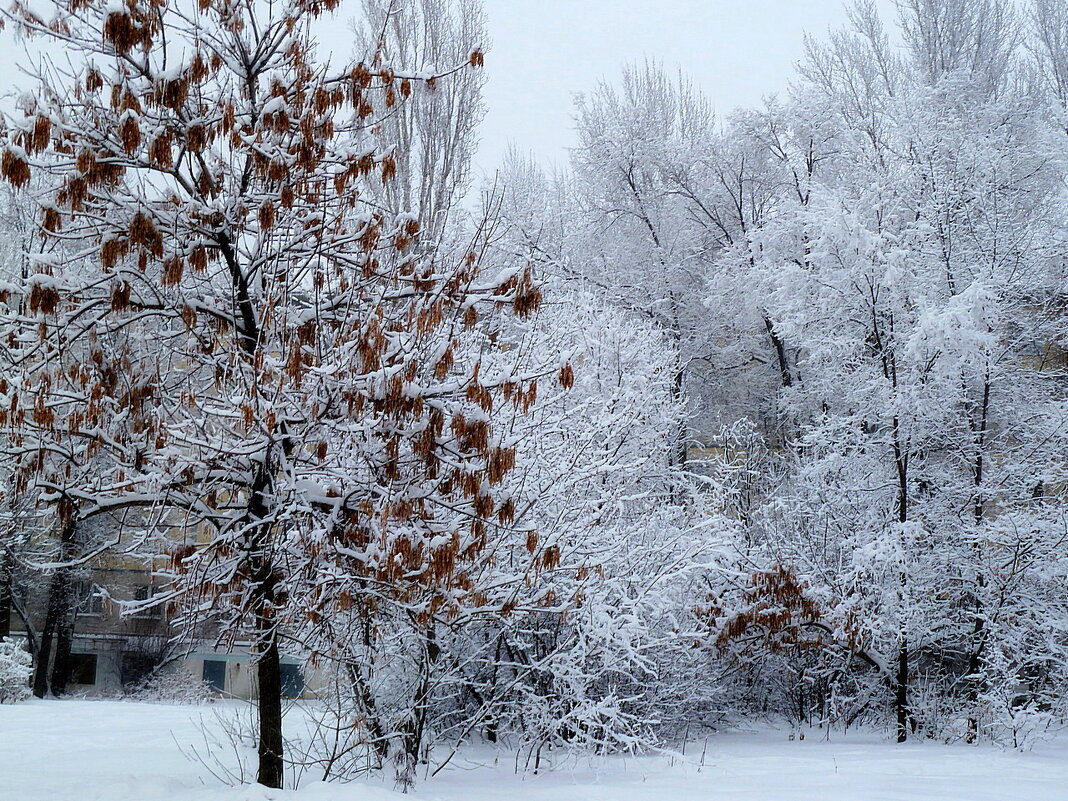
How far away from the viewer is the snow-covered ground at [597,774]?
7059 millimetres

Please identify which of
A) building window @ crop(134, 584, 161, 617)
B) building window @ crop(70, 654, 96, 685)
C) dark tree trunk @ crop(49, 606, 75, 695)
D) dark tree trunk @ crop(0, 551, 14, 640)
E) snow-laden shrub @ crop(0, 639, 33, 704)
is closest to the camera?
snow-laden shrub @ crop(0, 639, 33, 704)

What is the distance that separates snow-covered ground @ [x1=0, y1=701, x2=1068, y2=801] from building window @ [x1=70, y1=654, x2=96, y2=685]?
53.7 ft

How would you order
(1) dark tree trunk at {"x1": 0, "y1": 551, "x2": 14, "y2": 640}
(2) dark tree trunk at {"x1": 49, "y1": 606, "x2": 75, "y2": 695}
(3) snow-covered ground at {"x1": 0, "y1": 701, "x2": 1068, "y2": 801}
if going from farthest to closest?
(2) dark tree trunk at {"x1": 49, "y1": 606, "x2": 75, "y2": 695} < (1) dark tree trunk at {"x1": 0, "y1": 551, "x2": 14, "y2": 640} < (3) snow-covered ground at {"x1": 0, "y1": 701, "x2": 1068, "y2": 801}

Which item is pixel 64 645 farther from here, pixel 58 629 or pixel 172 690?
pixel 172 690

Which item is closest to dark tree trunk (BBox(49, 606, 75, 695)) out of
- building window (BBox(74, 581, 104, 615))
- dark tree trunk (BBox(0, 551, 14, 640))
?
building window (BBox(74, 581, 104, 615))

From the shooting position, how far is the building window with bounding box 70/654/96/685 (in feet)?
88.7

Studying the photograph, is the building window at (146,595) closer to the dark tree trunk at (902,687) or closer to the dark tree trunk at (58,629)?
the dark tree trunk at (58,629)

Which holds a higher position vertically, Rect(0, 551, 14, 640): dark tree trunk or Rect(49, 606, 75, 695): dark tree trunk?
Rect(0, 551, 14, 640): dark tree trunk

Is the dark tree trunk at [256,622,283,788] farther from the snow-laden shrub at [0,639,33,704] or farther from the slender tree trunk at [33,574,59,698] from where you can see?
the slender tree trunk at [33,574,59,698]

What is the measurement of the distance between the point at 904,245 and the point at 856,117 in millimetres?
7472

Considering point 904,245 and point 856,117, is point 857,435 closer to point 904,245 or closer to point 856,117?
point 904,245

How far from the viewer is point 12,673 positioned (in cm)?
1616

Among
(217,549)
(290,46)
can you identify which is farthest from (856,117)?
(217,549)

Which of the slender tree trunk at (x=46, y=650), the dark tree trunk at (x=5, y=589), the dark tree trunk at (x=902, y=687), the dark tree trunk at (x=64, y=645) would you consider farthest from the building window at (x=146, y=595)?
the dark tree trunk at (x=902, y=687)
